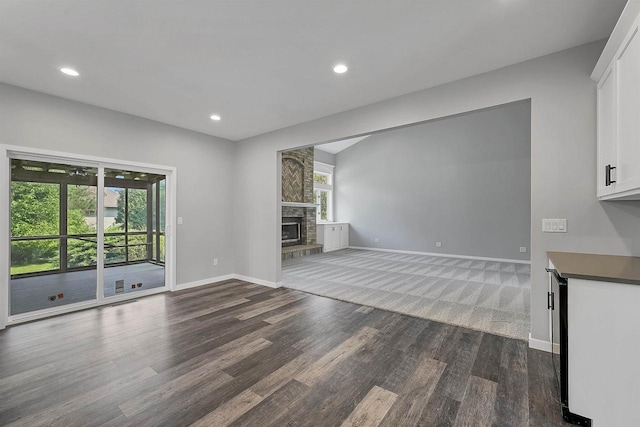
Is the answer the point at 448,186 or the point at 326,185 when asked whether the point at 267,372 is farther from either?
the point at 326,185

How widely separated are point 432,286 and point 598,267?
2.99 metres

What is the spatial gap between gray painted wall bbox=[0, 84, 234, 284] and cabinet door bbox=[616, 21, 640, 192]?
16.7 ft

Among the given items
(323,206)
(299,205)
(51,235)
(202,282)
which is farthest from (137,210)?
(323,206)

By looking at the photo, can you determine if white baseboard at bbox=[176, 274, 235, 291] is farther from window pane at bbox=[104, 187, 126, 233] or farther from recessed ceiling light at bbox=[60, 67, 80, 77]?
recessed ceiling light at bbox=[60, 67, 80, 77]

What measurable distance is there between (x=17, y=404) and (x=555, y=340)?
3.99 meters

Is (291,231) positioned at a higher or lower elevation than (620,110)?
lower

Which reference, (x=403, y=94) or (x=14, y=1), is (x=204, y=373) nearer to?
(x=14, y=1)

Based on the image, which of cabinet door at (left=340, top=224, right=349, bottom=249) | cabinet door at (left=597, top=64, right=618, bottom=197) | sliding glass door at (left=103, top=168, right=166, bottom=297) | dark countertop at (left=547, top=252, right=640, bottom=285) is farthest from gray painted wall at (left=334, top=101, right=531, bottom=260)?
sliding glass door at (left=103, top=168, right=166, bottom=297)

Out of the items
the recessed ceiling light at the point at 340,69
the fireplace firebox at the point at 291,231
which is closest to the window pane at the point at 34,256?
the recessed ceiling light at the point at 340,69

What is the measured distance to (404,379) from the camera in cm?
208

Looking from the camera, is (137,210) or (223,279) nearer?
(137,210)

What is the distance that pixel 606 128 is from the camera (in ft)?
6.76

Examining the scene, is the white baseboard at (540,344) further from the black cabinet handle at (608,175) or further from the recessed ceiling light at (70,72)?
the recessed ceiling light at (70,72)

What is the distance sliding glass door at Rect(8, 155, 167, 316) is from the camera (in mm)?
3285
